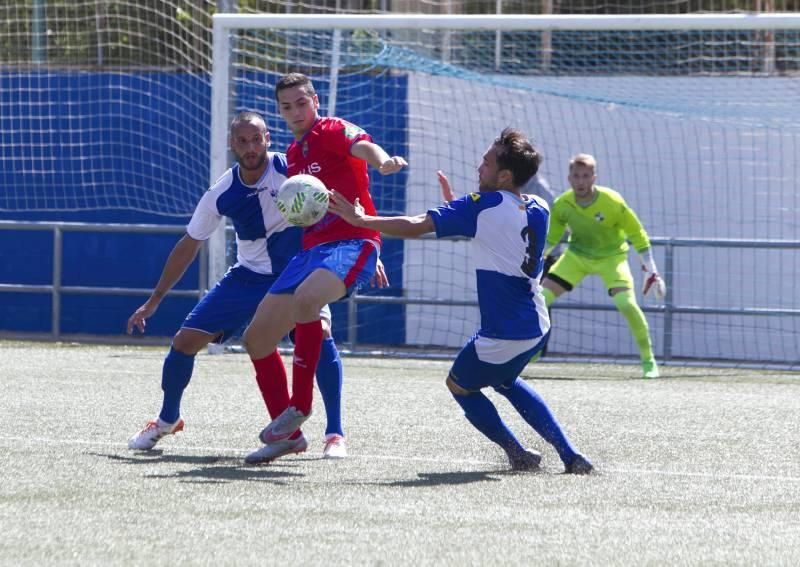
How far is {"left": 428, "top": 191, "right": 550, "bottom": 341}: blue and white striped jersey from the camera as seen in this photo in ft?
20.2

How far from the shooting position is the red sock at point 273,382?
6.89 metres

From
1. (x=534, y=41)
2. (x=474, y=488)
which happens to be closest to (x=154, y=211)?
(x=534, y=41)

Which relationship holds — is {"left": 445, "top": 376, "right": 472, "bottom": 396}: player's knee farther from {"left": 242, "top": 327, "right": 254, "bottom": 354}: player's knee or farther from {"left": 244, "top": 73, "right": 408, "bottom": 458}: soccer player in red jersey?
{"left": 242, "top": 327, "right": 254, "bottom": 354}: player's knee

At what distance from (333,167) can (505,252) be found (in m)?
1.06

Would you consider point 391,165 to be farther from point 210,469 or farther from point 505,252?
Result: point 210,469

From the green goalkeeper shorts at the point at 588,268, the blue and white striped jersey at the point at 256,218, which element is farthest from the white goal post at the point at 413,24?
the blue and white striped jersey at the point at 256,218

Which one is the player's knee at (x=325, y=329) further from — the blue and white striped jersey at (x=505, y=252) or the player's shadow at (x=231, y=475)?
the blue and white striped jersey at (x=505, y=252)

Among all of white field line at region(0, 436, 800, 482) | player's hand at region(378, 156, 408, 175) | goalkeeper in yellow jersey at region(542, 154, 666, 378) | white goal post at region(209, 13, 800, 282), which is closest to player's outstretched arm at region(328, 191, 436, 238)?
player's hand at region(378, 156, 408, 175)

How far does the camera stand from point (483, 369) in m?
6.25

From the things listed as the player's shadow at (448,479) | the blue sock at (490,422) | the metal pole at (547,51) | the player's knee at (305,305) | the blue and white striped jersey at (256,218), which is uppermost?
the metal pole at (547,51)

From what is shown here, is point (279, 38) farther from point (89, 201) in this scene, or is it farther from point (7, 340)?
point (7, 340)

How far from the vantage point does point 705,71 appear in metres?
14.8

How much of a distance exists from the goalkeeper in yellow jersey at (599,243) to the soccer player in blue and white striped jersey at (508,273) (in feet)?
18.4

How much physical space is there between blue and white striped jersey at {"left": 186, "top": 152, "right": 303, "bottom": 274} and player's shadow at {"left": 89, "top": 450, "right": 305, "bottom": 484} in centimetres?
103
